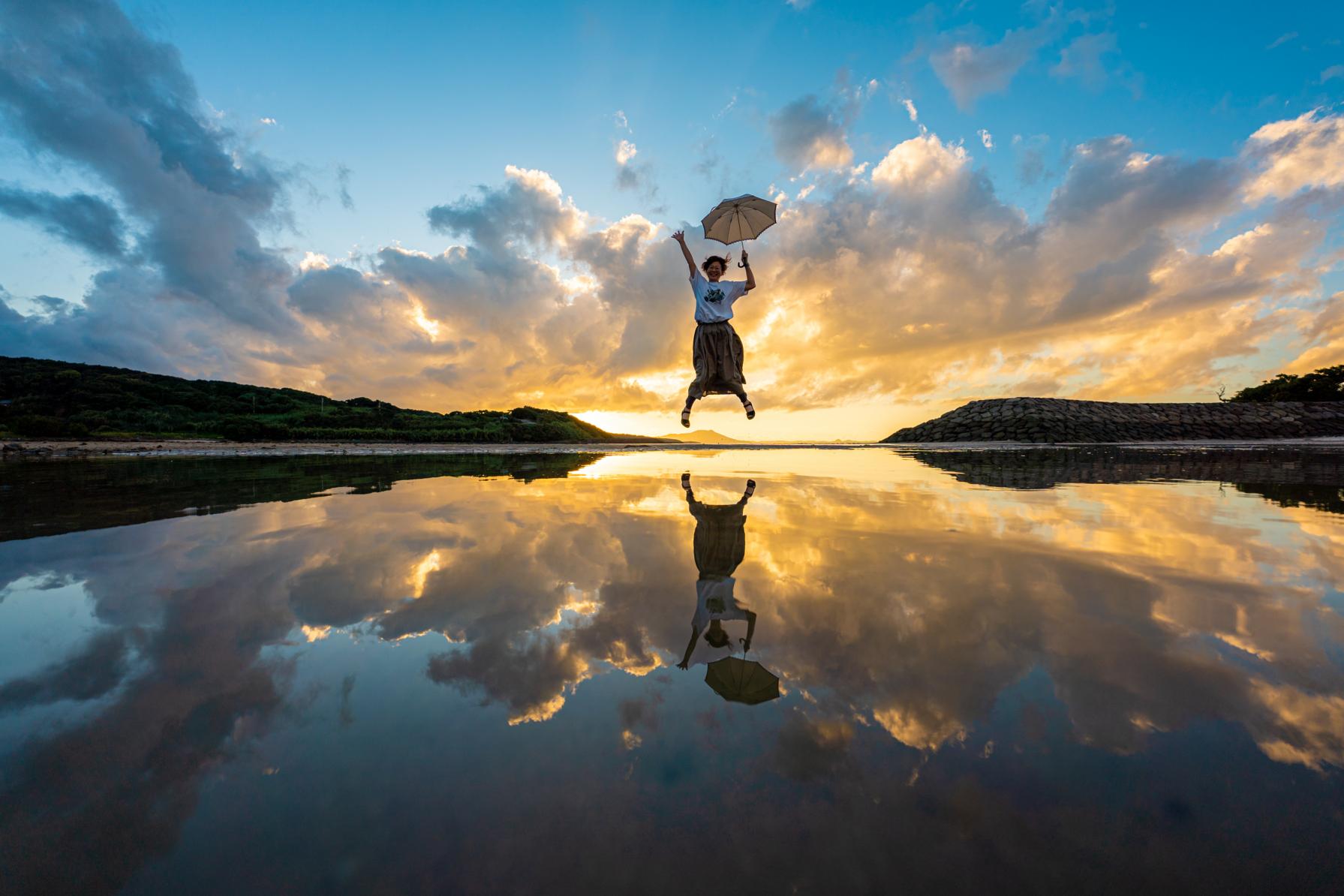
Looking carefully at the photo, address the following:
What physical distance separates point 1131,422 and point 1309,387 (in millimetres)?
26930

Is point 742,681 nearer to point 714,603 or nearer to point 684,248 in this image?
point 714,603

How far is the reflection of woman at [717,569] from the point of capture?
8.97 feet

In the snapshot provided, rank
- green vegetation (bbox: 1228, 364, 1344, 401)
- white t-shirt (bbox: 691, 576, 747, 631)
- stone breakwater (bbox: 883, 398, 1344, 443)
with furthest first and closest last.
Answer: green vegetation (bbox: 1228, 364, 1344, 401) < stone breakwater (bbox: 883, 398, 1344, 443) < white t-shirt (bbox: 691, 576, 747, 631)

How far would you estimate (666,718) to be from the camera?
6.40 feet

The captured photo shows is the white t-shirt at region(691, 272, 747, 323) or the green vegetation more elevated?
the green vegetation

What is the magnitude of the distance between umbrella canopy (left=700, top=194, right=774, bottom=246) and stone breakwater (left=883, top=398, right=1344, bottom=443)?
29803 millimetres

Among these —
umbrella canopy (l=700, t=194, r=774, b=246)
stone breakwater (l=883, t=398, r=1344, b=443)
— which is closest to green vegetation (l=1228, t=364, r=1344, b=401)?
stone breakwater (l=883, t=398, r=1344, b=443)

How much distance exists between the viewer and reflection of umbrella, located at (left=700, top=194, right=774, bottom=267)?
1072cm

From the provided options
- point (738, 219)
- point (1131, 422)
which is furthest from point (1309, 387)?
point (738, 219)

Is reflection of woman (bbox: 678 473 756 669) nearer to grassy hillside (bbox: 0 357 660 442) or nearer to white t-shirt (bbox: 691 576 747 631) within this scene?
white t-shirt (bbox: 691 576 747 631)

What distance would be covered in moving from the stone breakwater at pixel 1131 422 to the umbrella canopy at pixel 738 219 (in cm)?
2980

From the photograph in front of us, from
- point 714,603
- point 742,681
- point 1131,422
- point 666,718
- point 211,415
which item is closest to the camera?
point 666,718

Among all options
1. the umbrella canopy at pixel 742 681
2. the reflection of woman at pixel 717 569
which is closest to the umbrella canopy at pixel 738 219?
the reflection of woman at pixel 717 569

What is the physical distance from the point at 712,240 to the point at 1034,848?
1157cm
